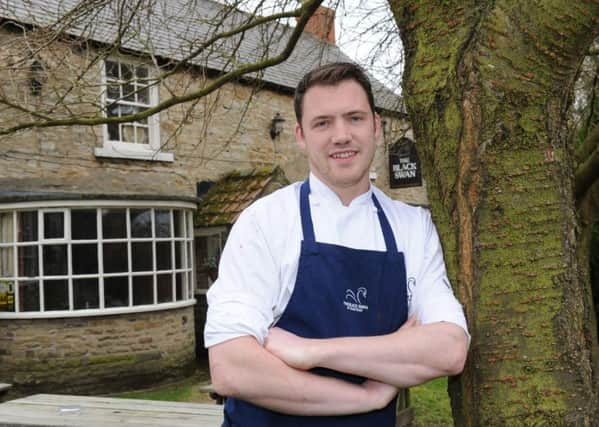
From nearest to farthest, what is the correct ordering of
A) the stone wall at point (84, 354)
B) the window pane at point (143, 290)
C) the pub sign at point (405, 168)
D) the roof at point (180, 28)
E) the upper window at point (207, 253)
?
1. the roof at point (180, 28)
2. the stone wall at point (84, 354)
3. the window pane at point (143, 290)
4. the upper window at point (207, 253)
5. the pub sign at point (405, 168)

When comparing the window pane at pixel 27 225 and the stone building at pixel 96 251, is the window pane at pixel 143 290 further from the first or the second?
the window pane at pixel 27 225

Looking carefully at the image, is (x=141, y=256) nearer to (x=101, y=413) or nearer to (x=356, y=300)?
(x=101, y=413)

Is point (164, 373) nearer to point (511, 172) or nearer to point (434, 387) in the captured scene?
point (434, 387)

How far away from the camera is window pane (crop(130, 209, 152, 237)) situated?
34.0 feet

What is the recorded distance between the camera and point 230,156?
1265 centimetres

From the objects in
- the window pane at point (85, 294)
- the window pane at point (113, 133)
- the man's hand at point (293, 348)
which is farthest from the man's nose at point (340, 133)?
the window pane at point (113, 133)

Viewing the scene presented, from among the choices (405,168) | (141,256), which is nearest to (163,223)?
(141,256)

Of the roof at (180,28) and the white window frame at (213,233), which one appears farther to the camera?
the white window frame at (213,233)

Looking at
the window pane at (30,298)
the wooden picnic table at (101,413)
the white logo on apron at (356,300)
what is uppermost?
the white logo on apron at (356,300)

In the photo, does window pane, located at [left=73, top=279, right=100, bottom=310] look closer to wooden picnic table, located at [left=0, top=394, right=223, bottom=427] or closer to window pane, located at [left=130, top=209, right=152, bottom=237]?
window pane, located at [left=130, top=209, right=152, bottom=237]

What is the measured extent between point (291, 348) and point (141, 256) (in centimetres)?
906

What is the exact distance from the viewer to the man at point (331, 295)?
70.6 inches

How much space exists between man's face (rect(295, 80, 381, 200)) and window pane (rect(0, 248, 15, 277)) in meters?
8.89

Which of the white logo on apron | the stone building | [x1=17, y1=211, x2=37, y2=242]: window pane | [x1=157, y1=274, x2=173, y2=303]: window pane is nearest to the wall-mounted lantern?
the stone building
